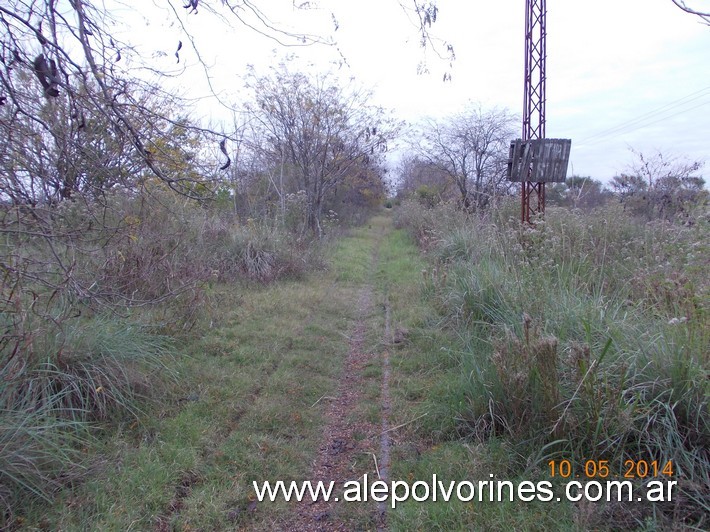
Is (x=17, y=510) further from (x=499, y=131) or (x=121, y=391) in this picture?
(x=499, y=131)

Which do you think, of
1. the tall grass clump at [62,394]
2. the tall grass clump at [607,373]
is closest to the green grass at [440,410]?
the tall grass clump at [607,373]

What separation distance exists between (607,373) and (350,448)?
2.01 metres

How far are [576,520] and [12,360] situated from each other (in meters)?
3.79

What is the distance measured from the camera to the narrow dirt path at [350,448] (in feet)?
10.1


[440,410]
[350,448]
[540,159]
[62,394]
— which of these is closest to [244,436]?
[350,448]

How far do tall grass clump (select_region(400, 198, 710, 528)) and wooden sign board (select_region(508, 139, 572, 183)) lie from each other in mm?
3040

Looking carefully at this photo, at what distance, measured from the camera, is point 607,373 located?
10.8 ft

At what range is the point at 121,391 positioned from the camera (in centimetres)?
410

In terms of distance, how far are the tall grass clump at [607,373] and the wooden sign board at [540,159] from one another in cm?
304

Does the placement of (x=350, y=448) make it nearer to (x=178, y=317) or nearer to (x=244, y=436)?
(x=244, y=436)
